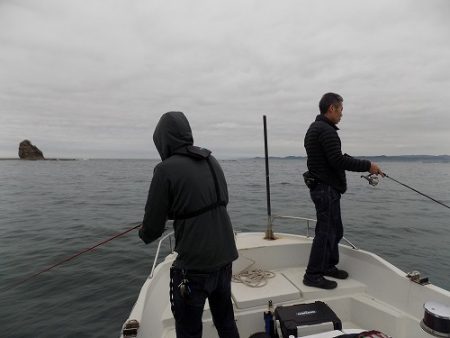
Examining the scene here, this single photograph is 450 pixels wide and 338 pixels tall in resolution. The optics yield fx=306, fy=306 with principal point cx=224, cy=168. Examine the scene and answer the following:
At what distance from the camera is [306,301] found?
12.7 feet

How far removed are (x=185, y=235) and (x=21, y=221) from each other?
1590 centimetres

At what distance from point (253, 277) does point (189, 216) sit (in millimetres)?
2572

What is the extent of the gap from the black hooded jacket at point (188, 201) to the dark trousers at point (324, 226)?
186 cm

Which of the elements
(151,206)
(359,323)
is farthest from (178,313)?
(359,323)

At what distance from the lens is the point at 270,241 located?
5.14 metres

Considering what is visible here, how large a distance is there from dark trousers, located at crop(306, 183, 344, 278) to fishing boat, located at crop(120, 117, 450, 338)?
34cm

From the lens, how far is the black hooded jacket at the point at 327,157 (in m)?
3.58

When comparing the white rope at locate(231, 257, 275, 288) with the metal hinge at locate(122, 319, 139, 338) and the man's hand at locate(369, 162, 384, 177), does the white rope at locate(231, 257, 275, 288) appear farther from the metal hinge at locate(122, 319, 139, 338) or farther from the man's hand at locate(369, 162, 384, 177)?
the man's hand at locate(369, 162, 384, 177)

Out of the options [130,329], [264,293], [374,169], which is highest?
[374,169]

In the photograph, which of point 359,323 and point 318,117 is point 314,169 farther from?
point 359,323

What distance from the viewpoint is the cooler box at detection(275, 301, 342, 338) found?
117 inches

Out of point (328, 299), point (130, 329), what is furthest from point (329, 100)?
point (130, 329)

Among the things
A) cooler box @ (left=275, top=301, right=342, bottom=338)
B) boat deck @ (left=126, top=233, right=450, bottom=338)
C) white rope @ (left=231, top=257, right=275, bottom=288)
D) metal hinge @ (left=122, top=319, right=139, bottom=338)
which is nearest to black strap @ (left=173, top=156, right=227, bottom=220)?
metal hinge @ (left=122, top=319, right=139, bottom=338)

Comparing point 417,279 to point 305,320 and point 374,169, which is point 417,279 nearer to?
point 374,169
